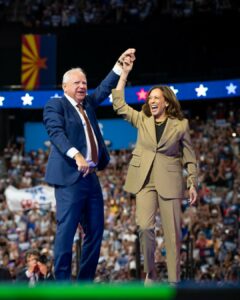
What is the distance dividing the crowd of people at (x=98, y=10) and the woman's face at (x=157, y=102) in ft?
51.2

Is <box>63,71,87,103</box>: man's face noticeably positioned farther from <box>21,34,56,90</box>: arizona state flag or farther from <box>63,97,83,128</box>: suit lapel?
<box>21,34,56,90</box>: arizona state flag

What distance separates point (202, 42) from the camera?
22000 millimetres

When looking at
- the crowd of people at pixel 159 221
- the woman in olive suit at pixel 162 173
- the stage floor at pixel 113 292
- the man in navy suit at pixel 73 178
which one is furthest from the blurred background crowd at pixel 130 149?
the stage floor at pixel 113 292

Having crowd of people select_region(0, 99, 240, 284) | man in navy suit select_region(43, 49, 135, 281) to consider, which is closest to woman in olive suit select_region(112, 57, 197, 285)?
man in navy suit select_region(43, 49, 135, 281)

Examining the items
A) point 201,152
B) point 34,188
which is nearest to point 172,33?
point 201,152

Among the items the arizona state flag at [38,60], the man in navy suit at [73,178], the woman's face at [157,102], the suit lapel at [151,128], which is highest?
the arizona state flag at [38,60]

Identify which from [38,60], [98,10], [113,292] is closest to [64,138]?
[113,292]

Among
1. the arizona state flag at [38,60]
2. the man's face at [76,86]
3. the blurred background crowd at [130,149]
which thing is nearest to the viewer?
the man's face at [76,86]

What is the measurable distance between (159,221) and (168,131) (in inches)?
316

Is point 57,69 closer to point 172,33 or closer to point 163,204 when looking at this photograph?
point 172,33

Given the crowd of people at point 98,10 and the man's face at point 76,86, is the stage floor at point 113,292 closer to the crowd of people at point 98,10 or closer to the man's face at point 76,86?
the man's face at point 76,86

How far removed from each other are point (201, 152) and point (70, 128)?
1250cm

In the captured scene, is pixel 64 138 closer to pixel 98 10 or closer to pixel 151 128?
pixel 151 128

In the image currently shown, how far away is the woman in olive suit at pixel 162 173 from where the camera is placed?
20.2 ft
